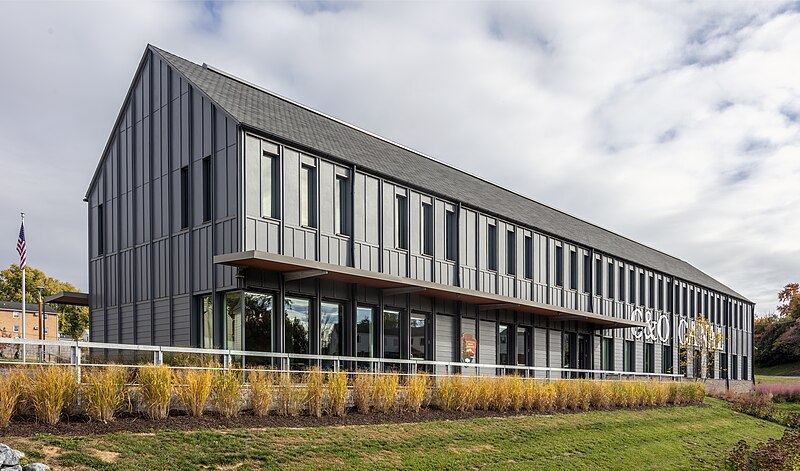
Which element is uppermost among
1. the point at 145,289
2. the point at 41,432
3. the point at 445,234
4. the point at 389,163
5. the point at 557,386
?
the point at 389,163

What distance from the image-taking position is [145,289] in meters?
22.4

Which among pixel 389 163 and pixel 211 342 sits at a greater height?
pixel 389 163

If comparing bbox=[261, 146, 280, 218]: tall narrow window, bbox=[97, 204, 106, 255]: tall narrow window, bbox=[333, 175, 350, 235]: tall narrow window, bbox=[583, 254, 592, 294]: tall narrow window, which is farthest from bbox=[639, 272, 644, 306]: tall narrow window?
bbox=[97, 204, 106, 255]: tall narrow window

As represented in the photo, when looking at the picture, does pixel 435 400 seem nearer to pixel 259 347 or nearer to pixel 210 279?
pixel 259 347

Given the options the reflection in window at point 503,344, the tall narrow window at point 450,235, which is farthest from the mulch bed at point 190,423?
the reflection in window at point 503,344

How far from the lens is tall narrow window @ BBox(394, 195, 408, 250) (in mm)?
23531

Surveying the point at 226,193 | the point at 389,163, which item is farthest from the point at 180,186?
the point at 389,163

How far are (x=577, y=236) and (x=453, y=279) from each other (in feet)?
41.1

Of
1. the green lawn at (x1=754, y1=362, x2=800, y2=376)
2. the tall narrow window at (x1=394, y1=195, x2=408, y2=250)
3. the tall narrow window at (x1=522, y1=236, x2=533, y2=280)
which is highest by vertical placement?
the tall narrow window at (x1=394, y1=195, x2=408, y2=250)

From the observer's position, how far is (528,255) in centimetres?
3109

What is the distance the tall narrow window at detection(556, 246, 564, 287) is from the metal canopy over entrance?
2.25 meters

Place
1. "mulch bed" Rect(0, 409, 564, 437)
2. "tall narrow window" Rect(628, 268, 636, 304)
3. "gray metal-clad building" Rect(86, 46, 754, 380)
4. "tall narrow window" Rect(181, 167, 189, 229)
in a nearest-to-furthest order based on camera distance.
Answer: "mulch bed" Rect(0, 409, 564, 437)
"gray metal-clad building" Rect(86, 46, 754, 380)
"tall narrow window" Rect(181, 167, 189, 229)
"tall narrow window" Rect(628, 268, 636, 304)

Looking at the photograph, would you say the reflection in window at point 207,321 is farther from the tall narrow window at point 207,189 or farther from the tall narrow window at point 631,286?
the tall narrow window at point 631,286

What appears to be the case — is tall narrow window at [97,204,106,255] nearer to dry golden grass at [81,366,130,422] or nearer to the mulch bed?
the mulch bed
